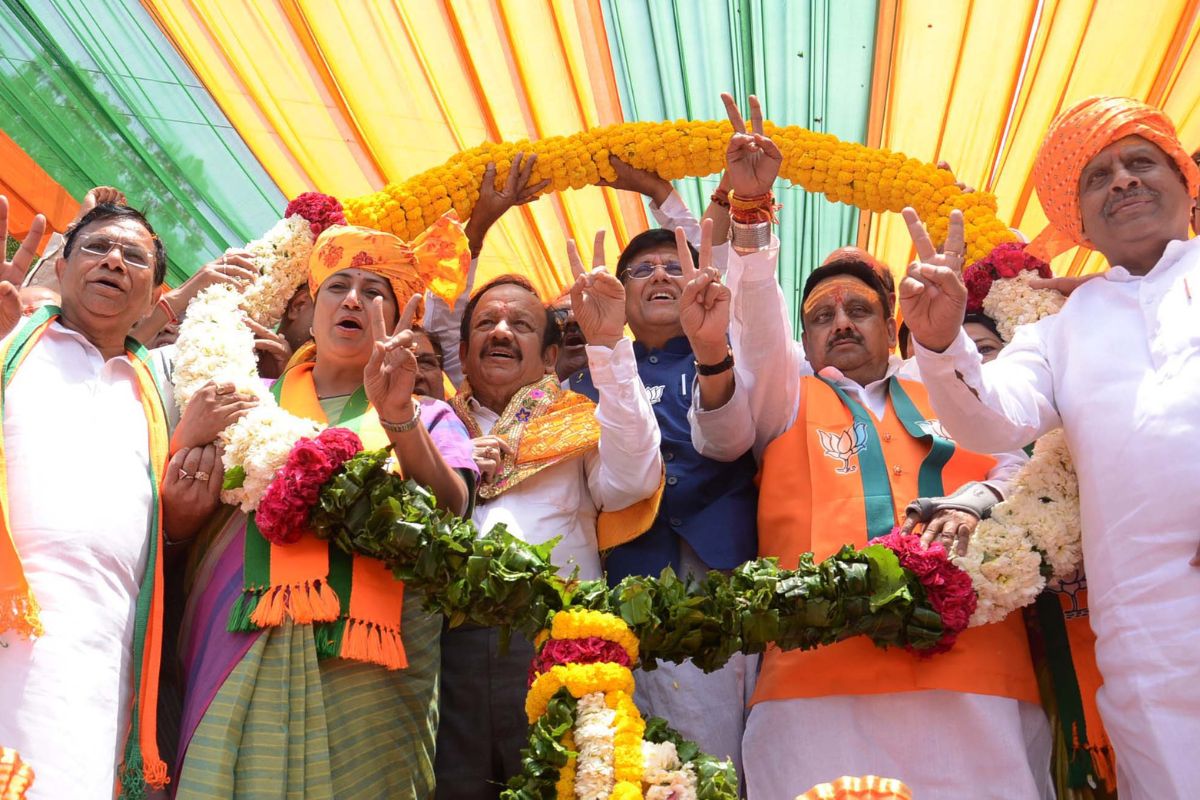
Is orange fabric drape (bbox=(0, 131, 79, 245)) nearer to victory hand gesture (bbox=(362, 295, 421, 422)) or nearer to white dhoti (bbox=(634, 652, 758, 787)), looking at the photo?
victory hand gesture (bbox=(362, 295, 421, 422))

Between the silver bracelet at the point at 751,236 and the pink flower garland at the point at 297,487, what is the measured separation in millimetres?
1395

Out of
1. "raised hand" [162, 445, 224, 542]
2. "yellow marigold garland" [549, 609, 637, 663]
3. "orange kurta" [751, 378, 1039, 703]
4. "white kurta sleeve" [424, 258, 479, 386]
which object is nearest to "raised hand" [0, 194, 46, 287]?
"raised hand" [162, 445, 224, 542]

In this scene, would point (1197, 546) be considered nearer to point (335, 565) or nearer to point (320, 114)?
point (335, 565)

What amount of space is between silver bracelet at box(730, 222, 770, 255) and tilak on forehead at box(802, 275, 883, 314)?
55cm

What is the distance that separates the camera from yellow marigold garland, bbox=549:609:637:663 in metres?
3.36

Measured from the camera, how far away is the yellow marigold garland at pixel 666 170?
489 centimetres

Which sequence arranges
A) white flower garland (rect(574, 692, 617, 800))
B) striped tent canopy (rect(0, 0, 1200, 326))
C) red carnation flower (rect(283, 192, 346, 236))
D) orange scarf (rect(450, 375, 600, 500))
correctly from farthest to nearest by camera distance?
striped tent canopy (rect(0, 0, 1200, 326)) < red carnation flower (rect(283, 192, 346, 236)) < orange scarf (rect(450, 375, 600, 500)) < white flower garland (rect(574, 692, 617, 800))

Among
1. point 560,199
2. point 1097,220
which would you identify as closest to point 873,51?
point 560,199

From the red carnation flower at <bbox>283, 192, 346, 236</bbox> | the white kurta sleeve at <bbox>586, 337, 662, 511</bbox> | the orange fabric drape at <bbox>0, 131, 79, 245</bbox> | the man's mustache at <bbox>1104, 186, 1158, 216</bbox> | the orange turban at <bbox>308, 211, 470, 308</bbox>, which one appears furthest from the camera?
the orange fabric drape at <bbox>0, 131, 79, 245</bbox>

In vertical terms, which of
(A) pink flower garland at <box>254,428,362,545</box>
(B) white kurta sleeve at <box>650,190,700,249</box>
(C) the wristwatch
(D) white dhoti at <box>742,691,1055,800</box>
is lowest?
(D) white dhoti at <box>742,691,1055,800</box>

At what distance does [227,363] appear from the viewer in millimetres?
3967

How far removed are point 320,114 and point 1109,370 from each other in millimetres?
3590

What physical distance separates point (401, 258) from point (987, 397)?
6.63ft

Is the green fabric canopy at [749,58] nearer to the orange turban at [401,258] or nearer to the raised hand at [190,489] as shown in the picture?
the orange turban at [401,258]
